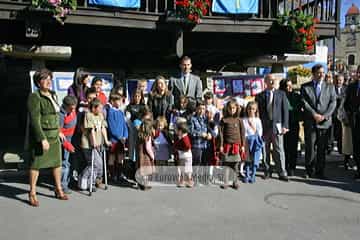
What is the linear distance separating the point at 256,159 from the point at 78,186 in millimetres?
2927

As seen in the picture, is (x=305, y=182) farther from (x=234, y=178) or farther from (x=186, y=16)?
(x=186, y=16)

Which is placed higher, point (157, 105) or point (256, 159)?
point (157, 105)

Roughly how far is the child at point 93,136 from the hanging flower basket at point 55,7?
2.64 meters

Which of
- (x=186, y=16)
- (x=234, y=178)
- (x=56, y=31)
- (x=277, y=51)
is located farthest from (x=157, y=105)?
(x=277, y=51)

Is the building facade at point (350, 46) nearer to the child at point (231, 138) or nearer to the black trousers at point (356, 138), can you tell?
the black trousers at point (356, 138)

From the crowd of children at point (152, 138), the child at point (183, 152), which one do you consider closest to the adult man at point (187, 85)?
the crowd of children at point (152, 138)

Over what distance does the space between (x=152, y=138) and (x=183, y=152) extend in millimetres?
539

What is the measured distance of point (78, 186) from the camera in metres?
6.38

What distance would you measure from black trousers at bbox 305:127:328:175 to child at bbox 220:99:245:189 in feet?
4.56

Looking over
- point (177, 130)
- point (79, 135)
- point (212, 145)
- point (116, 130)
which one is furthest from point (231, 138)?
point (79, 135)

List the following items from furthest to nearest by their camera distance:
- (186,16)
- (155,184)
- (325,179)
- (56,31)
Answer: (56,31), (186,16), (325,179), (155,184)

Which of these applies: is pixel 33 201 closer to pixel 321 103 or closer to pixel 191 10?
pixel 321 103

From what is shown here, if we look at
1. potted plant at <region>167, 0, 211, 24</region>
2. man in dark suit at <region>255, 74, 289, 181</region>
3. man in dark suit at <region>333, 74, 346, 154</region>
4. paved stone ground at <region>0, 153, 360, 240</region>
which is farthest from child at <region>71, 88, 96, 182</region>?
man in dark suit at <region>333, 74, 346, 154</region>

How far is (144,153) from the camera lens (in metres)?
6.56
